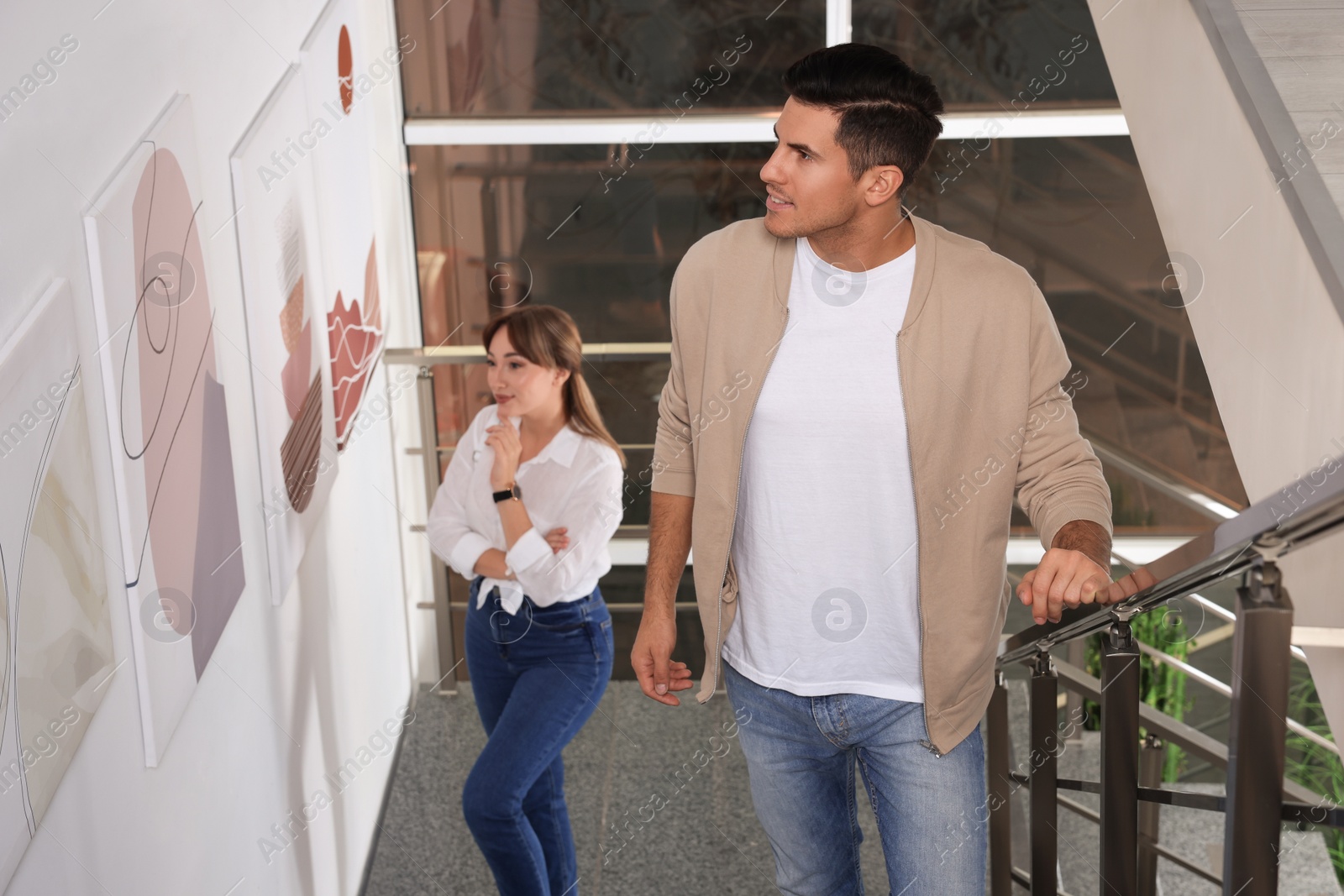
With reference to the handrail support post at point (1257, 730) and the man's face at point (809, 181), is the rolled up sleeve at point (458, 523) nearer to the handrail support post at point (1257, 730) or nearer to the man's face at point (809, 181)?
the man's face at point (809, 181)

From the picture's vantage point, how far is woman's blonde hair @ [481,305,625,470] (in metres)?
2.64

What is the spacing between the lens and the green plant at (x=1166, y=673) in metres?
3.52

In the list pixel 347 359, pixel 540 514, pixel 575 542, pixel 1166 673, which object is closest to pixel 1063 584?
pixel 575 542

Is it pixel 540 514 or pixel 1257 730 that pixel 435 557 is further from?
pixel 1257 730

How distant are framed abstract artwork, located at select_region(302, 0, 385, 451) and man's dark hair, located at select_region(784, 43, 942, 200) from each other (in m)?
1.20

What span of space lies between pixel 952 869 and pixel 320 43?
200 centimetres

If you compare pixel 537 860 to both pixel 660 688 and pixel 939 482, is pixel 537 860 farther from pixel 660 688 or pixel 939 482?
pixel 939 482

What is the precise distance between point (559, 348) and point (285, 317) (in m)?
0.66

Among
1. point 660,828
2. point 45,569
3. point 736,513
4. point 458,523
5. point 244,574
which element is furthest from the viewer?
point 660,828

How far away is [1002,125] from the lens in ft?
11.8

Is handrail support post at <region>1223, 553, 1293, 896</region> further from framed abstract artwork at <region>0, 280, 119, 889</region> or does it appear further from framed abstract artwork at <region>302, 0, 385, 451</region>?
framed abstract artwork at <region>302, 0, 385, 451</region>

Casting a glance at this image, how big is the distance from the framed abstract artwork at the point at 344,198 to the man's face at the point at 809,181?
1.19 m

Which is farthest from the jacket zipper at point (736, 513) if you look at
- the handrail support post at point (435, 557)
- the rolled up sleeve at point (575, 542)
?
the handrail support post at point (435, 557)

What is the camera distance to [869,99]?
5.22 feet
